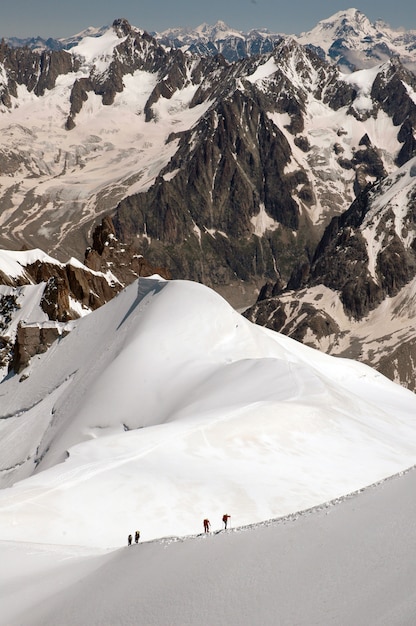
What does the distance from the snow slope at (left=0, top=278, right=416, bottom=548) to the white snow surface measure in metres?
0.19

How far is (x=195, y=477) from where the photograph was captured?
48.7 metres

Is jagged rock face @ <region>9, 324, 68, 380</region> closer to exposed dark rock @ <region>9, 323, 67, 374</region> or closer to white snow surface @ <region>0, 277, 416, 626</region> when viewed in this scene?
exposed dark rock @ <region>9, 323, 67, 374</region>

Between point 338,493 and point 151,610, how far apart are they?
97.5 feet

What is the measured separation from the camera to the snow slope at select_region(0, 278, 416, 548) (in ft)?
144

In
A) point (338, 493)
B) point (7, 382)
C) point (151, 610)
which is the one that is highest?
point (7, 382)

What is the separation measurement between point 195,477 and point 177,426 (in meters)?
9.87

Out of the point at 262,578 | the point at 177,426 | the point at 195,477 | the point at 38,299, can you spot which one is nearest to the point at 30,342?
the point at 38,299

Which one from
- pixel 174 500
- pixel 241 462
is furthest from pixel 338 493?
pixel 174 500

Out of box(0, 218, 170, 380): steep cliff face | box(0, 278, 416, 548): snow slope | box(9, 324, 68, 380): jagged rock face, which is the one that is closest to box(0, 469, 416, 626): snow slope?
box(0, 278, 416, 548): snow slope

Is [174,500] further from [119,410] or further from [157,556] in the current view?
[119,410]

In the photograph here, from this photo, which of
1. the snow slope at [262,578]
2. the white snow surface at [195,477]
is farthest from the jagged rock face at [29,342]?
the snow slope at [262,578]

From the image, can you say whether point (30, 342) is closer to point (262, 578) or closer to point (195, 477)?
point (195, 477)

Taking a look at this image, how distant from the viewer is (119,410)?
7881 centimetres

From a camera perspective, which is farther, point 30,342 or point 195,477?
point 30,342
